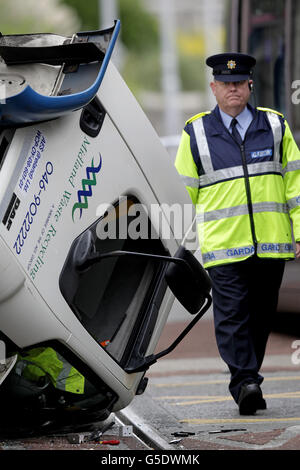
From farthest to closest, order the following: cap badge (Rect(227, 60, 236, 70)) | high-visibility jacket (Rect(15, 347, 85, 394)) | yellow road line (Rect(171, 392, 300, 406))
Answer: yellow road line (Rect(171, 392, 300, 406))
cap badge (Rect(227, 60, 236, 70))
high-visibility jacket (Rect(15, 347, 85, 394))

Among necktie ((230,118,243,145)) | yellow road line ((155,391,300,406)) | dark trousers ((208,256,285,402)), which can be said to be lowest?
yellow road line ((155,391,300,406))

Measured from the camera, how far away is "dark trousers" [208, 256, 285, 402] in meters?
6.44

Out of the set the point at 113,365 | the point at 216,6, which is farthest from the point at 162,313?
the point at 216,6

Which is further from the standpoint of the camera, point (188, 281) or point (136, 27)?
point (136, 27)

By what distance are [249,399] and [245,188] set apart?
1.09m

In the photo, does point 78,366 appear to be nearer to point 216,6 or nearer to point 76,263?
point 76,263

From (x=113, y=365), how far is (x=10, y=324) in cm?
62

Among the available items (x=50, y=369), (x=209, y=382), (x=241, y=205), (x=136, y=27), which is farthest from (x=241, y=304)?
(x=136, y=27)

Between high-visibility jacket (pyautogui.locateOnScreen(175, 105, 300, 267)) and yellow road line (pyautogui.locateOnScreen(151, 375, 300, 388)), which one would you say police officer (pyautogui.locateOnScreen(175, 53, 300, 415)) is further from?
yellow road line (pyautogui.locateOnScreen(151, 375, 300, 388))

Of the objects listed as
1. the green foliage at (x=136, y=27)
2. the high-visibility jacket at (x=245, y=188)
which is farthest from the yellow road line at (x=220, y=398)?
the green foliage at (x=136, y=27)

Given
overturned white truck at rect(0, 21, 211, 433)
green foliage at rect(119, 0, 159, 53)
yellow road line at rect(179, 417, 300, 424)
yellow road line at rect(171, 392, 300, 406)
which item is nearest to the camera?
overturned white truck at rect(0, 21, 211, 433)

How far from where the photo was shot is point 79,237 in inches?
Answer: 202

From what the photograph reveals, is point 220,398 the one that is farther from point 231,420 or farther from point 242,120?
point 242,120

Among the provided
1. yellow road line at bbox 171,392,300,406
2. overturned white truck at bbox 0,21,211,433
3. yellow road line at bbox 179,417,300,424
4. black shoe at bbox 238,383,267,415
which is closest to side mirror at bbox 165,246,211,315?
overturned white truck at bbox 0,21,211,433
